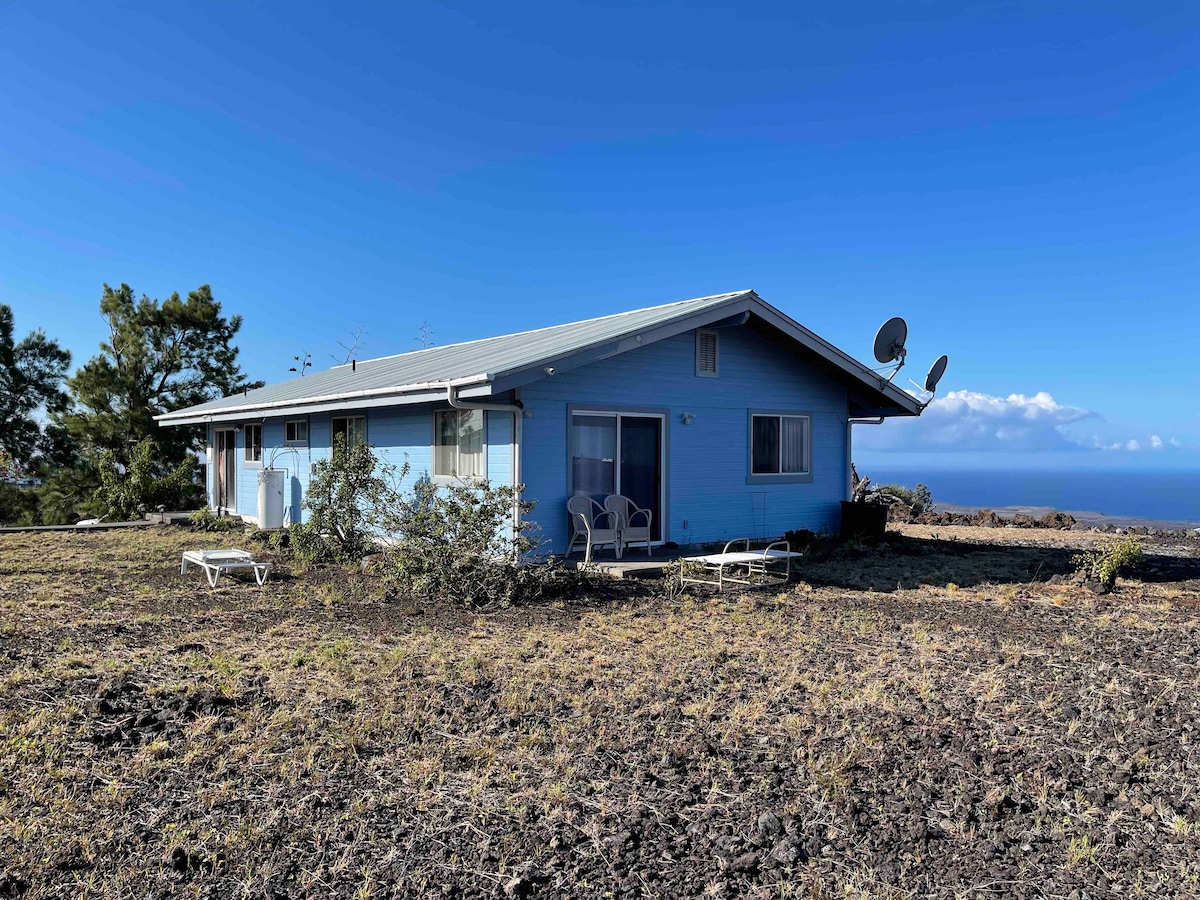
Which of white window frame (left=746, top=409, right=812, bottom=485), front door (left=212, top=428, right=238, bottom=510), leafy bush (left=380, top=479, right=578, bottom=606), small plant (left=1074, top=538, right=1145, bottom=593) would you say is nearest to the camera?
leafy bush (left=380, top=479, right=578, bottom=606)

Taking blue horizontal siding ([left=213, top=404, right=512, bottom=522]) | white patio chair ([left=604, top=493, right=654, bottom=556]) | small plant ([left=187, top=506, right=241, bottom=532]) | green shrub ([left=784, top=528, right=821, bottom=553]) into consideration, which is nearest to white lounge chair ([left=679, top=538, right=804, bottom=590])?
white patio chair ([left=604, top=493, right=654, bottom=556])

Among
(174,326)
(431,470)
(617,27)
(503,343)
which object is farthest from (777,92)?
(174,326)

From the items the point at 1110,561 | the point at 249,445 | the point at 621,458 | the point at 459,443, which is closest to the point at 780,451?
the point at 621,458

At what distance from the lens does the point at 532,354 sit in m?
10.4

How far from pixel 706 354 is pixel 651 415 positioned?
1.43 m

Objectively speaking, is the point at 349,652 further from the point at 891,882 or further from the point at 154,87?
the point at 154,87

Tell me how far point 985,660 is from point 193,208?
22953mm

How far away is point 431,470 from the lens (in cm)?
1186

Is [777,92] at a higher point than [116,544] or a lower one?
higher

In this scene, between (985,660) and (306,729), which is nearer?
(306,729)

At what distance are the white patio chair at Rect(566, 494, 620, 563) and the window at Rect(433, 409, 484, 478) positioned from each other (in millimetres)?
1358

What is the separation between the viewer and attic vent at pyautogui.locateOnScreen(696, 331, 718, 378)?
1210cm

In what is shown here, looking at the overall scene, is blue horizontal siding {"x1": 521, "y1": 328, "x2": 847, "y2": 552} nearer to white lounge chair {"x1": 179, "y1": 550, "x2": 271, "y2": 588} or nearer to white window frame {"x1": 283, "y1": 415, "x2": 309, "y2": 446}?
white lounge chair {"x1": 179, "y1": 550, "x2": 271, "y2": 588}

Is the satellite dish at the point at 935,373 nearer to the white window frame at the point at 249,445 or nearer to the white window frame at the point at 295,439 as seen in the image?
the white window frame at the point at 295,439
